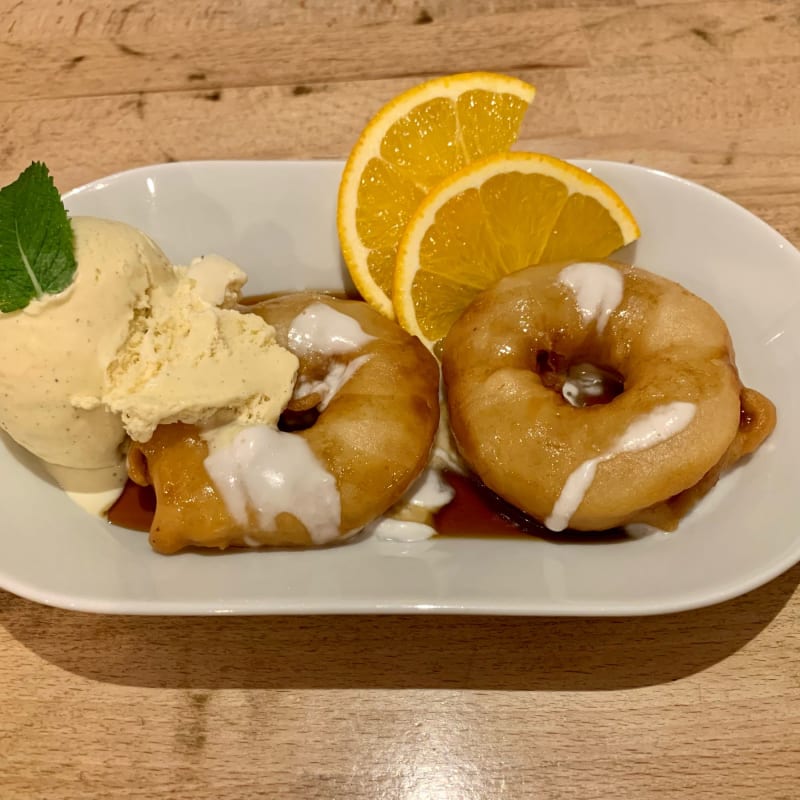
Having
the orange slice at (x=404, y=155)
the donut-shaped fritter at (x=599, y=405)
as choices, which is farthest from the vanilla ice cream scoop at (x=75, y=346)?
the donut-shaped fritter at (x=599, y=405)

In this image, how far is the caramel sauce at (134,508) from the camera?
161cm

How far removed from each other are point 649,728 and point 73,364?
4.55 ft

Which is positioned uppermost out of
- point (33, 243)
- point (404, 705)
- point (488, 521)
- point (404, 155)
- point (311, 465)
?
point (33, 243)

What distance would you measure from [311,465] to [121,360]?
46cm

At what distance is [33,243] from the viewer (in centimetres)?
146

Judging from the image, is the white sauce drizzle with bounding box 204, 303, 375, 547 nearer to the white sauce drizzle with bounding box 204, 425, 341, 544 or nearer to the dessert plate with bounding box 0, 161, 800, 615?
the white sauce drizzle with bounding box 204, 425, 341, 544

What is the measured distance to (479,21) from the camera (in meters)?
2.55

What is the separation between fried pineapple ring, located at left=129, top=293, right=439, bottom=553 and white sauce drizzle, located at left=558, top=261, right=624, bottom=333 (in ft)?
1.28

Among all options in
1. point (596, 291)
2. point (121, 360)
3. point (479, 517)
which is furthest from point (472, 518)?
point (121, 360)

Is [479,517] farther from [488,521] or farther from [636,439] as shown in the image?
[636,439]

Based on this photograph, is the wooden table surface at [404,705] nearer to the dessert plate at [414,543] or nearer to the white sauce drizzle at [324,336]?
the dessert plate at [414,543]

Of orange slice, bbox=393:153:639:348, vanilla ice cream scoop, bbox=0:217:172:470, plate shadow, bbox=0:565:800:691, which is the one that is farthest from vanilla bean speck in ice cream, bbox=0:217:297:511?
orange slice, bbox=393:153:639:348

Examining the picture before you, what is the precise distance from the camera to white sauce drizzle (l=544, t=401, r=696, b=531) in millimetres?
1442

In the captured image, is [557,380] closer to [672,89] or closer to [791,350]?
[791,350]
